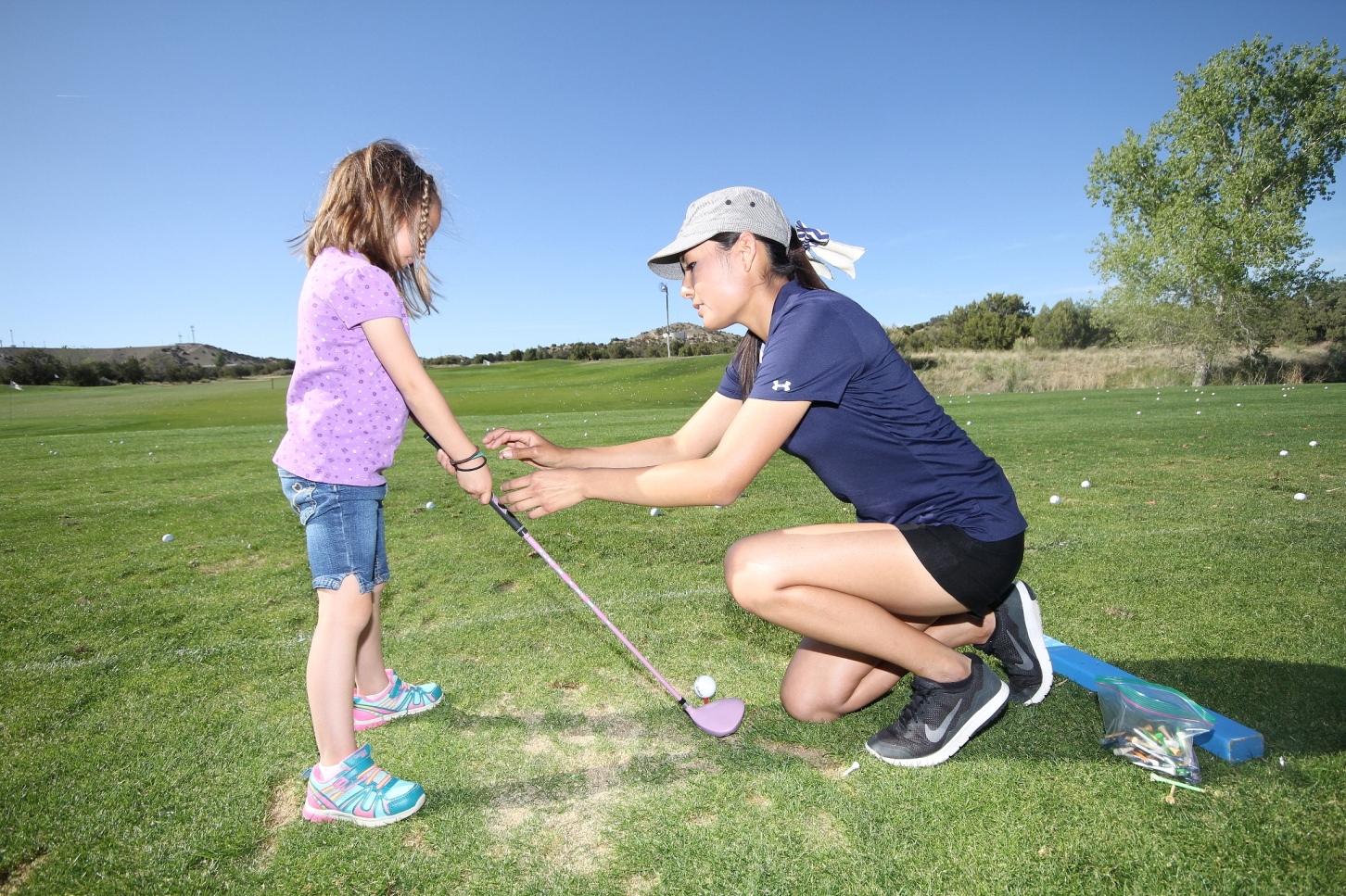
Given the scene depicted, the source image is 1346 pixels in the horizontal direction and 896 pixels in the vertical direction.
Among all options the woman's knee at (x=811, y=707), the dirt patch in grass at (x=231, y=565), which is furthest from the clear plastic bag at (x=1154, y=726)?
the dirt patch in grass at (x=231, y=565)

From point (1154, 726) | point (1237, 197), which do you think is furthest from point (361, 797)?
point (1237, 197)

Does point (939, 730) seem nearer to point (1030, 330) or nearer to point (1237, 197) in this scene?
point (1237, 197)

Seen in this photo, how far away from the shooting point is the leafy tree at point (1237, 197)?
32.1 metres

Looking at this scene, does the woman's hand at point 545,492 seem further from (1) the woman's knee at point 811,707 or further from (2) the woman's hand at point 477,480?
(1) the woman's knee at point 811,707

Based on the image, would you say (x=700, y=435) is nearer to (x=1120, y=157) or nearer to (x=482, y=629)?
(x=482, y=629)

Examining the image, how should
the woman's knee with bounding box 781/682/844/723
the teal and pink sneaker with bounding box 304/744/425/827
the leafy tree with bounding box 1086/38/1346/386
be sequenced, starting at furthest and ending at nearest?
the leafy tree with bounding box 1086/38/1346/386
the woman's knee with bounding box 781/682/844/723
the teal and pink sneaker with bounding box 304/744/425/827

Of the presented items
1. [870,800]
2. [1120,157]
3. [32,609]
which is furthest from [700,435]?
[1120,157]

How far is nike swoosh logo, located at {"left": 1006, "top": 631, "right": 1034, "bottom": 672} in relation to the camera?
311 centimetres

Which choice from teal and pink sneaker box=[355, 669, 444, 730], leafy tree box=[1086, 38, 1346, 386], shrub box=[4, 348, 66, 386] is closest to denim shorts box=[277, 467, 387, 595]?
teal and pink sneaker box=[355, 669, 444, 730]

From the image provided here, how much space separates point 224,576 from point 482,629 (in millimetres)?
2509

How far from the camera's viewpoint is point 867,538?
2760 millimetres

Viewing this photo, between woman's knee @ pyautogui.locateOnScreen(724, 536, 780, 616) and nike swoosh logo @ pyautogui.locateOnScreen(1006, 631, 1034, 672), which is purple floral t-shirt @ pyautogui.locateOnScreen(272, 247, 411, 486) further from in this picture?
nike swoosh logo @ pyautogui.locateOnScreen(1006, 631, 1034, 672)

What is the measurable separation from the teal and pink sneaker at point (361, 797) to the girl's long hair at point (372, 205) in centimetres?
176

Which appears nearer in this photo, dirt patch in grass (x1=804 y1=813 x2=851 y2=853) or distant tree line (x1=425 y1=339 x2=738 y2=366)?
dirt patch in grass (x1=804 y1=813 x2=851 y2=853)
